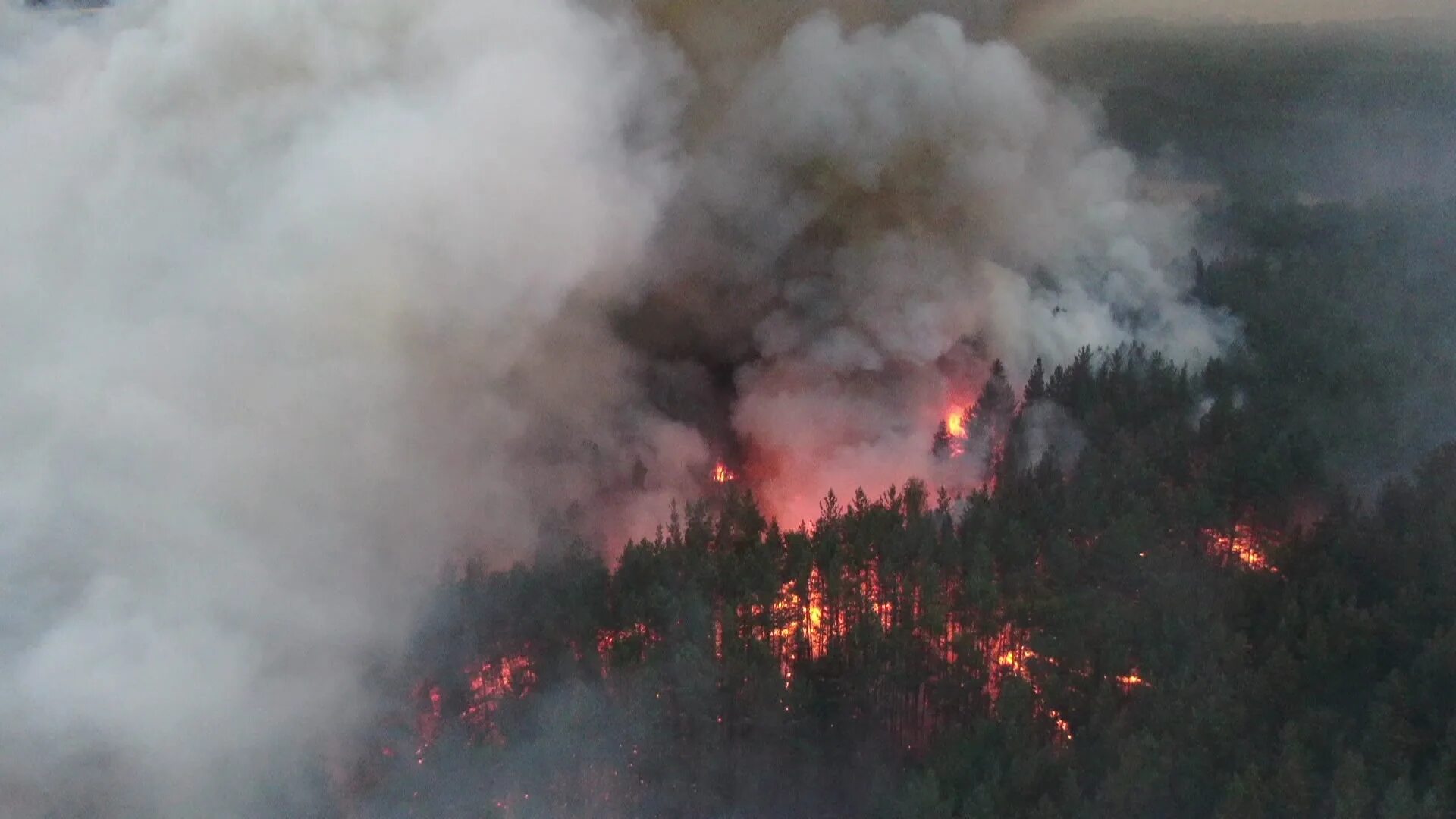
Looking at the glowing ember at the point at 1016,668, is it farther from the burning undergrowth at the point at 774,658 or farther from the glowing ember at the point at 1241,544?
the glowing ember at the point at 1241,544

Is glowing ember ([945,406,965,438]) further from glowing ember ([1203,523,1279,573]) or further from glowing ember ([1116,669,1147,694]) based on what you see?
glowing ember ([1116,669,1147,694])

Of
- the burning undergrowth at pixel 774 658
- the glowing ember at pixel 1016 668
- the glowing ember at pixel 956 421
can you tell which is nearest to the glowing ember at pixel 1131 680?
the burning undergrowth at pixel 774 658

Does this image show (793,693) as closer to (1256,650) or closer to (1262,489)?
(1256,650)

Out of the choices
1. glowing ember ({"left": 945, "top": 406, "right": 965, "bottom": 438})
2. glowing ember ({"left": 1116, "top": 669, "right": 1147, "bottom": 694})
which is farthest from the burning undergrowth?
glowing ember ({"left": 945, "top": 406, "right": 965, "bottom": 438})

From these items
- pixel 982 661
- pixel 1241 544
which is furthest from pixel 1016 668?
pixel 1241 544

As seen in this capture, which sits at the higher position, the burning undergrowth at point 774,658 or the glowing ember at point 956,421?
Result: the glowing ember at point 956,421

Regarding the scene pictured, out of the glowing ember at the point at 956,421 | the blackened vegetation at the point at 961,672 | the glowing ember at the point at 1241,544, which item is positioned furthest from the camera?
the glowing ember at the point at 956,421

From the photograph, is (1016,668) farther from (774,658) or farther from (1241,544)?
(1241,544)

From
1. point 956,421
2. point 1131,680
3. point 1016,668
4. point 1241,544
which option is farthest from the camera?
point 956,421
